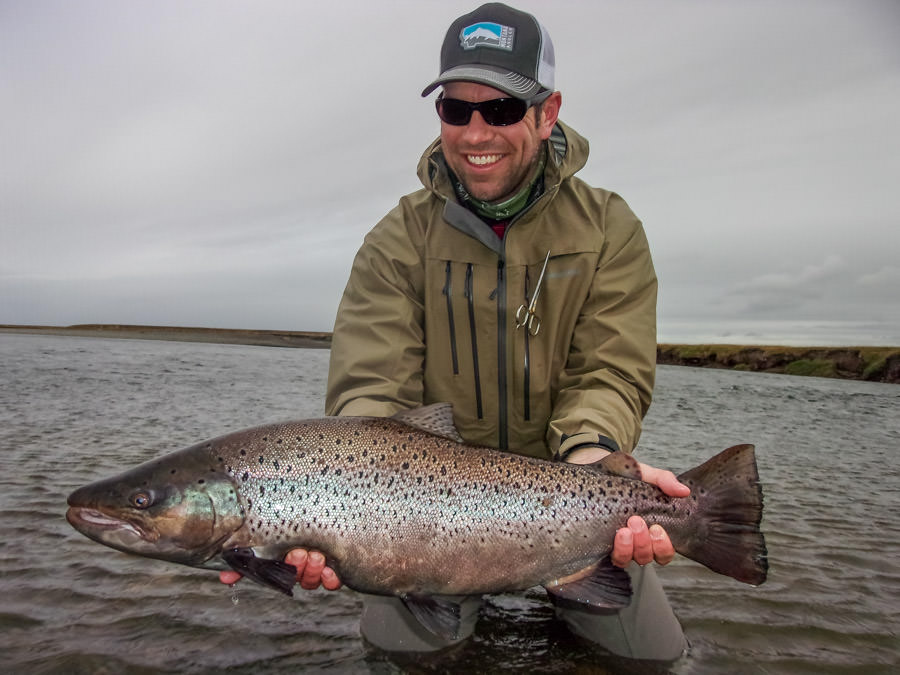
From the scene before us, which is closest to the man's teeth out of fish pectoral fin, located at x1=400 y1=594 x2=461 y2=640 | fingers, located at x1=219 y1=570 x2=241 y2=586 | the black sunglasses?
the black sunglasses

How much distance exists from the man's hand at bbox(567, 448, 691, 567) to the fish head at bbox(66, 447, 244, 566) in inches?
65.5

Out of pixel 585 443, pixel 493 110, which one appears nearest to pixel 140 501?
pixel 585 443

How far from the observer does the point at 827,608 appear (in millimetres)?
4371

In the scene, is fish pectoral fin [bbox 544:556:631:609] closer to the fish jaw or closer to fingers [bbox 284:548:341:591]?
fingers [bbox 284:548:341:591]

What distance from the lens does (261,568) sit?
111 inches

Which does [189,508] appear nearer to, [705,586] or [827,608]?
[705,586]

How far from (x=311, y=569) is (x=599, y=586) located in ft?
4.18

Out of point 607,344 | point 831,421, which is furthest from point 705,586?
point 831,421

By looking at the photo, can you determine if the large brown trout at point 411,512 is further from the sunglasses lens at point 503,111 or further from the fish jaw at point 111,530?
the sunglasses lens at point 503,111

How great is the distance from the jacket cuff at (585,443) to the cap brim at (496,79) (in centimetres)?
185

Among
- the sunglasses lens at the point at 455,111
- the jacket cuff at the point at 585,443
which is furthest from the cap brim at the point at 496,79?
the jacket cuff at the point at 585,443

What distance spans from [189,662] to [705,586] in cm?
339

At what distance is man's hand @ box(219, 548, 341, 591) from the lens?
9.39 feet

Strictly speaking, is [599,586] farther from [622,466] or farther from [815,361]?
[815,361]
